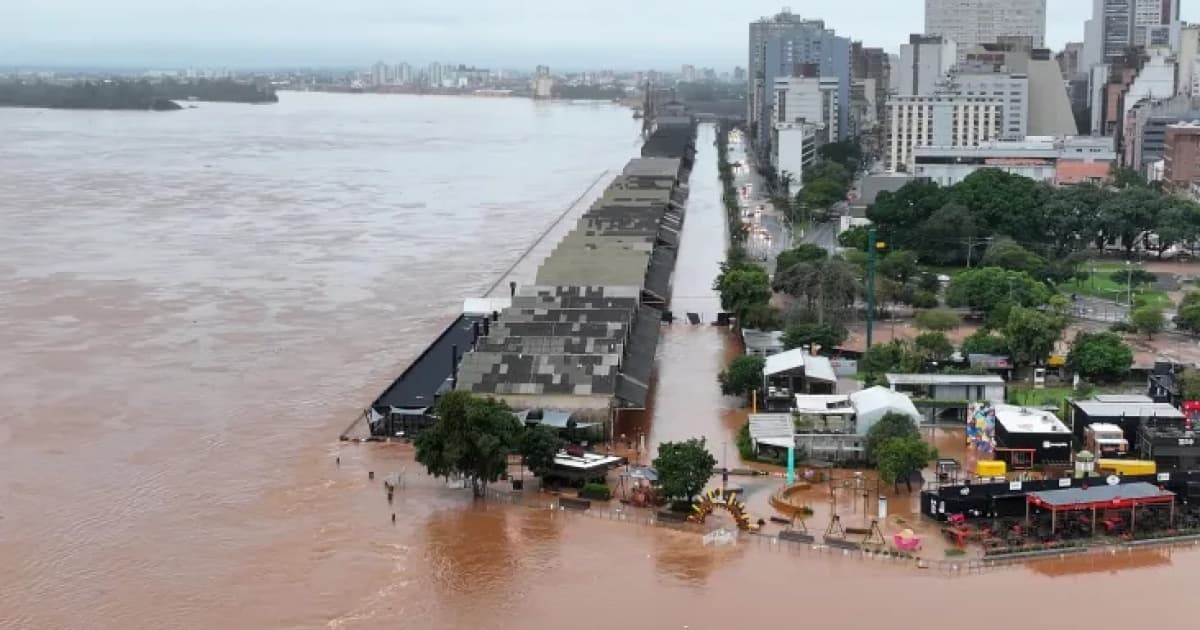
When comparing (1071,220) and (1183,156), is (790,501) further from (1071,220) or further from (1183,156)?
(1183,156)

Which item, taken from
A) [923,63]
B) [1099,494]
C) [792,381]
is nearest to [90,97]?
[923,63]

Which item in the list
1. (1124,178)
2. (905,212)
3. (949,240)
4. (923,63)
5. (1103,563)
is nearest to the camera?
A: (1103,563)

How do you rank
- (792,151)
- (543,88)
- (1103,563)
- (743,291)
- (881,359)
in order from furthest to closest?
(543,88) < (792,151) < (743,291) < (881,359) < (1103,563)

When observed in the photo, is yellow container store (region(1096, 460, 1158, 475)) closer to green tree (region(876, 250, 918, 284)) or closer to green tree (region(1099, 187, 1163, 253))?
green tree (region(876, 250, 918, 284))

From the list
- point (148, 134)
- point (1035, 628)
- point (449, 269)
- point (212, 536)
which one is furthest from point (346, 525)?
point (148, 134)

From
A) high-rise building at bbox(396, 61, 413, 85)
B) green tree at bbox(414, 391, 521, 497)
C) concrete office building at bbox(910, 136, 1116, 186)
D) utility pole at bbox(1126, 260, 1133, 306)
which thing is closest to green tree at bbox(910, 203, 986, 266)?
utility pole at bbox(1126, 260, 1133, 306)

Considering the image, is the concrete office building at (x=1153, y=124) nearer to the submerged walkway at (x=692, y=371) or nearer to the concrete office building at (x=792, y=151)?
the concrete office building at (x=792, y=151)

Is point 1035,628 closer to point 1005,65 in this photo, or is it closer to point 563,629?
point 563,629
